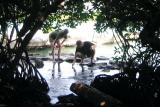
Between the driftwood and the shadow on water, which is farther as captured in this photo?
the shadow on water

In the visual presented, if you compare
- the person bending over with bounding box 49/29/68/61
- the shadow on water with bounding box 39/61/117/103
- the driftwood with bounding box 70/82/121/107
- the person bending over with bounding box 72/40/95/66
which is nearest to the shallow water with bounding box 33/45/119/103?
the shadow on water with bounding box 39/61/117/103

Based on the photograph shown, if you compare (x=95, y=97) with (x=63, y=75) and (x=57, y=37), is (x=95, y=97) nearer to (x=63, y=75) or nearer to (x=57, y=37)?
(x=63, y=75)

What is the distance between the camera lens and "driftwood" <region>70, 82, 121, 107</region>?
8508mm

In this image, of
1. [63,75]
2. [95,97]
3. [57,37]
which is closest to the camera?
[95,97]

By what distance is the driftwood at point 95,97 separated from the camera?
851 cm

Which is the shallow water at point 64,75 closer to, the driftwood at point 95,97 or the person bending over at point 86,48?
the person bending over at point 86,48

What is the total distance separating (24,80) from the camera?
10375 millimetres

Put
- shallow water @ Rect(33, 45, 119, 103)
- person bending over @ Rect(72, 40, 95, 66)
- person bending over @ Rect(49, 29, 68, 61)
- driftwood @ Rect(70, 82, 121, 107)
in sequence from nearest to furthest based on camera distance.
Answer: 1. driftwood @ Rect(70, 82, 121, 107)
2. shallow water @ Rect(33, 45, 119, 103)
3. person bending over @ Rect(72, 40, 95, 66)
4. person bending over @ Rect(49, 29, 68, 61)

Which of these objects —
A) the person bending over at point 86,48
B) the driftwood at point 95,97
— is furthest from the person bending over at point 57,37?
the driftwood at point 95,97

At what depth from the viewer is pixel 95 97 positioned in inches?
352

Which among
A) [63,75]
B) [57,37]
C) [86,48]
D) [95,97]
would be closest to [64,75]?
[63,75]

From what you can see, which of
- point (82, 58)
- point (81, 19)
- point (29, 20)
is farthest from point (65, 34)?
point (29, 20)

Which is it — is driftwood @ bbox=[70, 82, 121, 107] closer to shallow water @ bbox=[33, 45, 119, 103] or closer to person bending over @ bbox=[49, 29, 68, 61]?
shallow water @ bbox=[33, 45, 119, 103]

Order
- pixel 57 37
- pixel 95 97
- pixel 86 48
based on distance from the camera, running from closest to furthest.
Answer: pixel 95 97, pixel 86 48, pixel 57 37
